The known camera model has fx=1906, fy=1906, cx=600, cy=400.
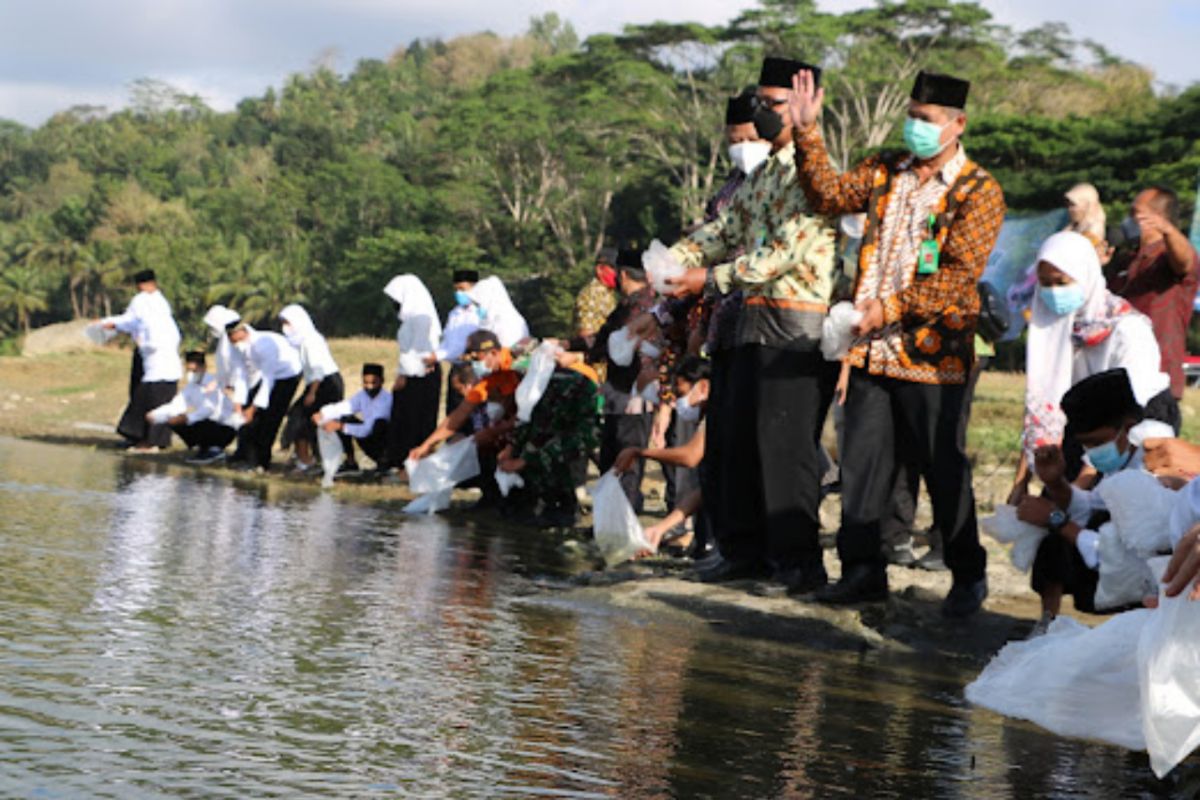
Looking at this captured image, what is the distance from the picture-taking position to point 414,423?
13500 mm

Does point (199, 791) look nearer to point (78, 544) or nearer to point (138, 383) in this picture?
point (78, 544)

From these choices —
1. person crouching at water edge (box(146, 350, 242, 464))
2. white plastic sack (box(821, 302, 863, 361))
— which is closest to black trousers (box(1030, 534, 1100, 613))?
white plastic sack (box(821, 302, 863, 361))

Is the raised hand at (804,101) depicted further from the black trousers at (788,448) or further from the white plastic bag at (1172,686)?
the white plastic bag at (1172,686)

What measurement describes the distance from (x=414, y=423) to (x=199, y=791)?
34.1ft

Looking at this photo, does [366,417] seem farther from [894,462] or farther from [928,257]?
[928,257]

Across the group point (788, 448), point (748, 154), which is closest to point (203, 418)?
point (748, 154)

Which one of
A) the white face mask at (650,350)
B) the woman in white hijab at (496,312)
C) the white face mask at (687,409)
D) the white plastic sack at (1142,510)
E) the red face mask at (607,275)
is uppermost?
the red face mask at (607,275)

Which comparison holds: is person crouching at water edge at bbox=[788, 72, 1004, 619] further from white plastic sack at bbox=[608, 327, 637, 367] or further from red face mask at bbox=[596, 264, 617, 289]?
red face mask at bbox=[596, 264, 617, 289]

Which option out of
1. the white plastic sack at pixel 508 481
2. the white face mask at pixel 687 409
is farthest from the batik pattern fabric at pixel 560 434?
the white face mask at pixel 687 409

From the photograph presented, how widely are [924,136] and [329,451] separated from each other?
7795mm

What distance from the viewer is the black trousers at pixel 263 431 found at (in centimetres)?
1459

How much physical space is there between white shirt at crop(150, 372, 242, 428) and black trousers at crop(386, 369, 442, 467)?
1.81 meters

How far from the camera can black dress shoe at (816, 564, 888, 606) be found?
20.2 feet

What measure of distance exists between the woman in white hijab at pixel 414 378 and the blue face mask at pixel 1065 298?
748cm
